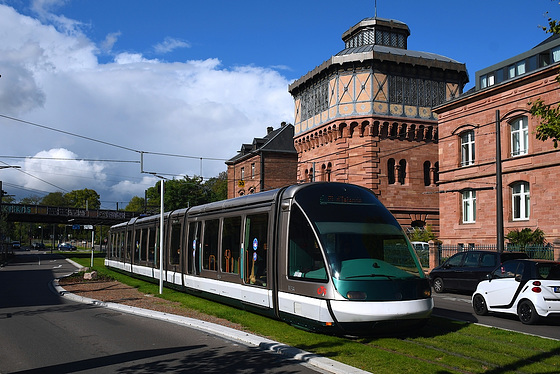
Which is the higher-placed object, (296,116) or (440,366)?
(296,116)

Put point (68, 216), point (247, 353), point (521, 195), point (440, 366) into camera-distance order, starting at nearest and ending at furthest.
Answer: point (440, 366) → point (247, 353) → point (521, 195) → point (68, 216)

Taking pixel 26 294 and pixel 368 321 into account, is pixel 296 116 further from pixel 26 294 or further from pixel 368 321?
pixel 368 321

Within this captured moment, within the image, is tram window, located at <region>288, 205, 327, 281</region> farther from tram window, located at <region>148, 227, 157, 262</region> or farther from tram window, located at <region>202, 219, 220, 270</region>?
tram window, located at <region>148, 227, 157, 262</region>

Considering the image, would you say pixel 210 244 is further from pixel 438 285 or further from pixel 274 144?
pixel 274 144

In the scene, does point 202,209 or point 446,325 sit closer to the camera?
point 446,325

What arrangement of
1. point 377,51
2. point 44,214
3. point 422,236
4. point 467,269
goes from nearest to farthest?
point 467,269 → point 422,236 → point 377,51 → point 44,214

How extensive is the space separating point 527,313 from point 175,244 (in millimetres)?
11426

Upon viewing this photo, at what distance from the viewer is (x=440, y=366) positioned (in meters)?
7.88

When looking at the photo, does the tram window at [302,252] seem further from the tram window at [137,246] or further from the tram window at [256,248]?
the tram window at [137,246]

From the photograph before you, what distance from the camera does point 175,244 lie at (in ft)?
64.6

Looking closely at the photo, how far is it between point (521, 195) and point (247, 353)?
26463 mm

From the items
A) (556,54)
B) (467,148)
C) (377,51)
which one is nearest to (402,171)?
(377,51)

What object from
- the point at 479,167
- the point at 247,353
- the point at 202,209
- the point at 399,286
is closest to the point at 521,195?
the point at 479,167

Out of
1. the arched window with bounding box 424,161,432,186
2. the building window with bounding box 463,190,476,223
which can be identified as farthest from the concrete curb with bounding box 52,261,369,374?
the arched window with bounding box 424,161,432,186
